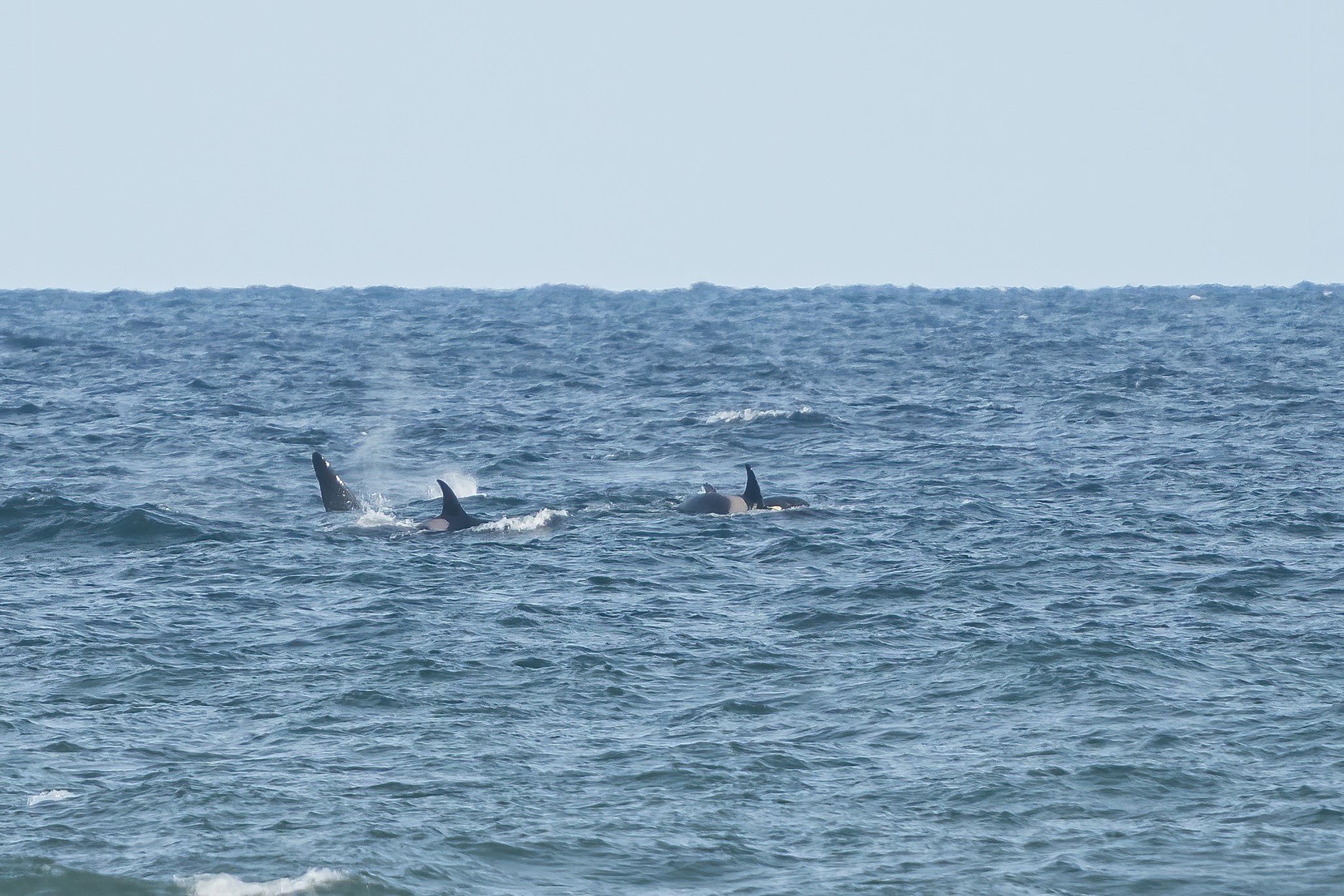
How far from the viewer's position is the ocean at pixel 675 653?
14.9 meters

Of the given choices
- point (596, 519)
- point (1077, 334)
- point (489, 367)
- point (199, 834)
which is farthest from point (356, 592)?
point (1077, 334)

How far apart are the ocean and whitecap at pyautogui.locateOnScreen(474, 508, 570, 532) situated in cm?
11

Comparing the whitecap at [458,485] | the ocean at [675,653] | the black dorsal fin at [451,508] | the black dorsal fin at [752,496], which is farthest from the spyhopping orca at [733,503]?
the whitecap at [458,485]

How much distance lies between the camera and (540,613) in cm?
2347

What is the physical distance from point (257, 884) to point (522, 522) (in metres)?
16.5

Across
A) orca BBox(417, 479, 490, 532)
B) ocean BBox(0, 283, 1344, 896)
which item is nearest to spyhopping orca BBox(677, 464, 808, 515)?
ocean BBox(0, 283, 1344, 896)

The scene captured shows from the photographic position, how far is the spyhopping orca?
103 feet

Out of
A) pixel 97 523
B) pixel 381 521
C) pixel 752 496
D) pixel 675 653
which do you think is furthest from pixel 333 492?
pixel 675 653

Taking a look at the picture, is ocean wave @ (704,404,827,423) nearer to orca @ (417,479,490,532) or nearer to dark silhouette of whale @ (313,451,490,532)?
dark silhouette of whale @ (313,451,490,532)

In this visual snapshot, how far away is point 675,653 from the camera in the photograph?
21.4m

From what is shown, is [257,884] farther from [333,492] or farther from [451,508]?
[333,492]

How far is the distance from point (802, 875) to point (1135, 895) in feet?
9.56

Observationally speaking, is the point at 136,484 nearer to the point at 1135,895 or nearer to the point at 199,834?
the point at 199,834

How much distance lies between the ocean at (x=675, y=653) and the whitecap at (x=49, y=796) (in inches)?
4.2
